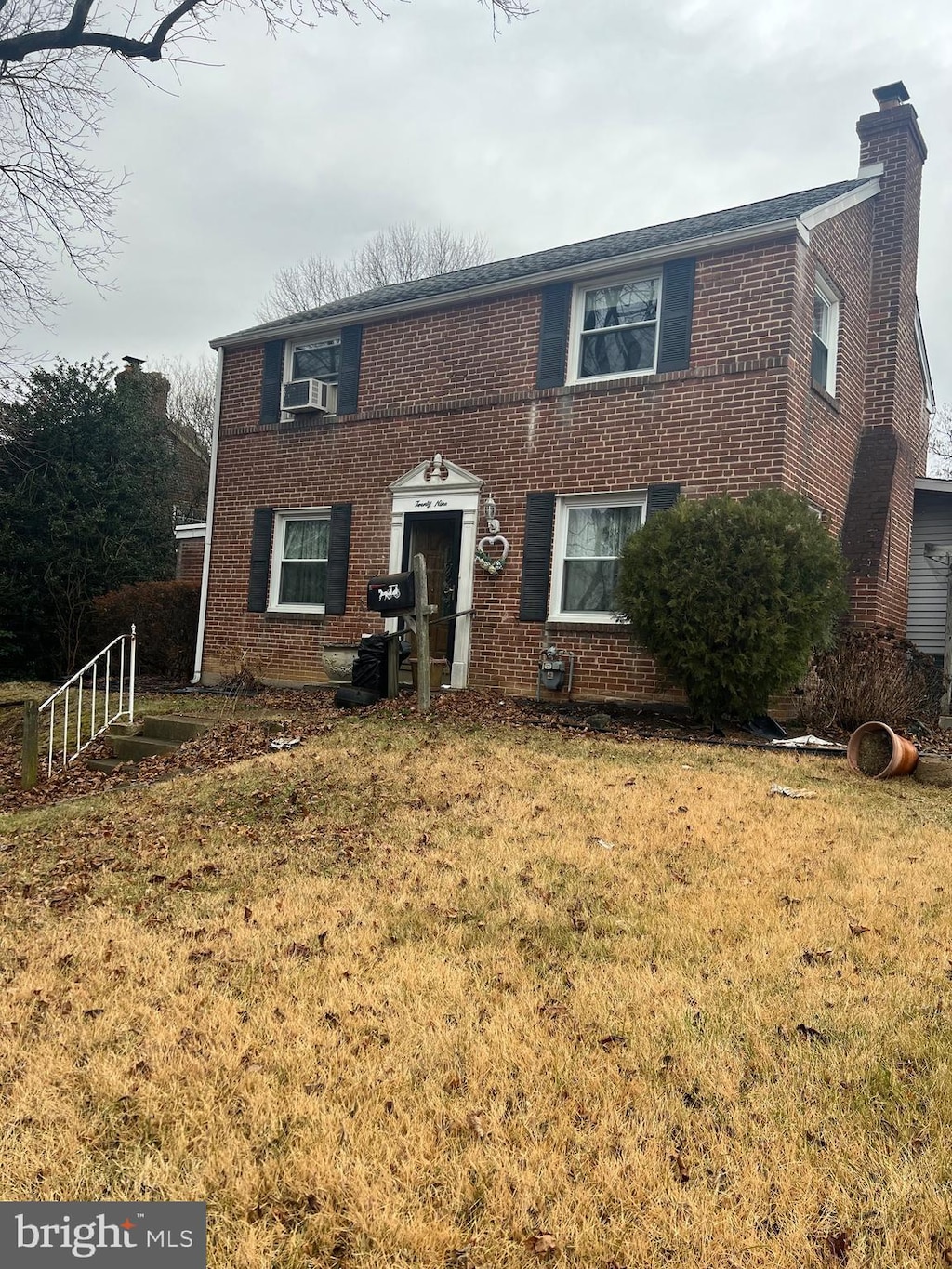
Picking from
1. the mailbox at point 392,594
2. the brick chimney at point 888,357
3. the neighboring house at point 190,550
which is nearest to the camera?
the mailbox at point 392,594

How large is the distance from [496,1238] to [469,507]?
33.3ft

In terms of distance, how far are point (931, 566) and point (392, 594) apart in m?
8.47

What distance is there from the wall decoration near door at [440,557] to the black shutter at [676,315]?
3385 millimetres

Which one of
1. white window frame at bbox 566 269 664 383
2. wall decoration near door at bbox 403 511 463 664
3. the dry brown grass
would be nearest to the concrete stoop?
the dry brown grass

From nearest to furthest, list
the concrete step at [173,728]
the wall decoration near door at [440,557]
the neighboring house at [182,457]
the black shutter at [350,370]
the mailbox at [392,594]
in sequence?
the concrete step at [173,728]
the mailbox at [392,594]
the wall decoration near door at [440,557]
the black shutter at [350,370]
the neighboring house at [182,457]

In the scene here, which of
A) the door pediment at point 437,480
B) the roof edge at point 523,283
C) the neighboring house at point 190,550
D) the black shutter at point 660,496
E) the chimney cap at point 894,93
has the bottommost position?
the neighboring house at point 190,550

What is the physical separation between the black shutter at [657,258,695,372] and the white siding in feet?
16.9

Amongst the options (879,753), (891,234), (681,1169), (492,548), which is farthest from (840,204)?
(681,1169)

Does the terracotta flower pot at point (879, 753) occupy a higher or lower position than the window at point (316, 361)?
lower

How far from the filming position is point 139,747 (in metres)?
8.84

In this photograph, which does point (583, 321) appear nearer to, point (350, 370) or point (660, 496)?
point (660, 496)

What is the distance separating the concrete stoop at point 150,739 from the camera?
343 inches

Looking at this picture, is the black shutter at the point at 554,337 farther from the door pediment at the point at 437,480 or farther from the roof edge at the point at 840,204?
the roof edge at the point at 840,204

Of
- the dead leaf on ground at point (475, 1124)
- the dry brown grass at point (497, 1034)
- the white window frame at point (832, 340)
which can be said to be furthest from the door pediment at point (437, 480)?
the dead leaf on ground at point (475, 1124)
